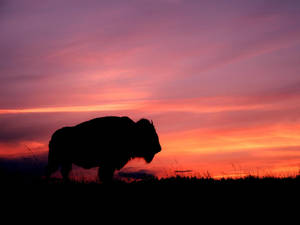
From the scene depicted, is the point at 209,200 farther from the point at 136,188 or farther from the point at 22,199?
the point at 22,199

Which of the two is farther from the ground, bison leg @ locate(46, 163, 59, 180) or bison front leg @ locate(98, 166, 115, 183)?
bison leg @ locate(46, 163, 59, 180)

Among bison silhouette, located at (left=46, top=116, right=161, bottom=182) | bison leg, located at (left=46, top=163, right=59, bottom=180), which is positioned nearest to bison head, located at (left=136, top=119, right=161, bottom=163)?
bison silhouette, located at (left=46, top=116, right=161, bottom=182)

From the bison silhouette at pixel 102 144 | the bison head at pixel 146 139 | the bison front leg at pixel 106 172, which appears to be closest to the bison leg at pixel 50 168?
the bison silhouette at pixel 102 144

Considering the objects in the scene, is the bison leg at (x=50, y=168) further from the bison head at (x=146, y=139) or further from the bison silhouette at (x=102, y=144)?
the bison head at (x=146, y=139)

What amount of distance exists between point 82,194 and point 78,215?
1416 millimetres

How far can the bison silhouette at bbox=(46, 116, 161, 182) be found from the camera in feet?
51.6

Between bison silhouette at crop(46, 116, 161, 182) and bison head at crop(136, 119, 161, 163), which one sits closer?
bison silhouette at crop(46, 116, 161, 182)

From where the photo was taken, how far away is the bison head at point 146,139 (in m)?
16.5

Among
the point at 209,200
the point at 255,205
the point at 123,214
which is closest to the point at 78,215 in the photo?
the point at 123,214

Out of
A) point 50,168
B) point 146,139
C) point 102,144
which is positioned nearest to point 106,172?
point 102,144

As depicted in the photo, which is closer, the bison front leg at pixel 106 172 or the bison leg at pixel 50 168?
the bison front leg at pixel 106 172

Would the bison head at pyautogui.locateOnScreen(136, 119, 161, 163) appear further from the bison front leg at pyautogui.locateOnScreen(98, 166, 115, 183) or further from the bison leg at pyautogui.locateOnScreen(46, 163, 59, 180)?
the bison leg at pyautogui.locateOnScreen(46, 163, 59, 180)

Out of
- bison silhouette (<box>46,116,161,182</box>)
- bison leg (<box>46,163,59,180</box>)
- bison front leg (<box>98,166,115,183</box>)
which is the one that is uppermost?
bison silhouette (<box>46,116,161,182</box>)

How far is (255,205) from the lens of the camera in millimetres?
9305
